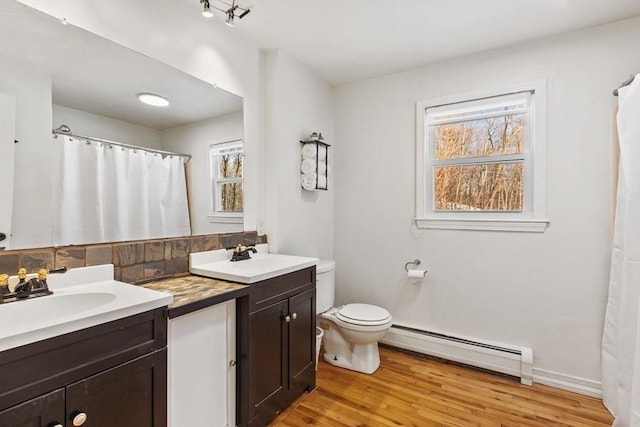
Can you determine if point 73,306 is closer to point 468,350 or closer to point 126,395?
point 126,395

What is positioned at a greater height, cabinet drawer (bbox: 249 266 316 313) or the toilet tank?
cabinet drawer (bbox: 249 266 316 313)

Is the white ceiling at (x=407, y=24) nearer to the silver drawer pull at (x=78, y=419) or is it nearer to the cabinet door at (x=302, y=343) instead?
the cabinet door at (x=302, y=343)

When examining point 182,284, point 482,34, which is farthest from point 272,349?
point 482,34

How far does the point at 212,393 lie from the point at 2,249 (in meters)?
1.05

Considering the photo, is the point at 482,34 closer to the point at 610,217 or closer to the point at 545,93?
the point at 545,93

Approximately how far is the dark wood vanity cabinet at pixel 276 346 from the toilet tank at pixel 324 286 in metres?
0.36

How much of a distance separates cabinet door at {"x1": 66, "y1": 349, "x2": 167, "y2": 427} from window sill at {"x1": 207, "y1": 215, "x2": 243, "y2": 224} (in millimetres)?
986

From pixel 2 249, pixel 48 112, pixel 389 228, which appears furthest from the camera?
pixel 389 228

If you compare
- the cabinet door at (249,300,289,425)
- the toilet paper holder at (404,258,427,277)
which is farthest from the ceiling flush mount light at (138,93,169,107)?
the toilet paper holder at (404,258,427,277)

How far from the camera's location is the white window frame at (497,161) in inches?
87.5

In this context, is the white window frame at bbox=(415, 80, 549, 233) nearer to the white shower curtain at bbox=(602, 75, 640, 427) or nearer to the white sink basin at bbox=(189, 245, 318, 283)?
the white shower curtain at bbox=(602, 75, 640, 427)

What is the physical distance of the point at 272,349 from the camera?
68.7 inches

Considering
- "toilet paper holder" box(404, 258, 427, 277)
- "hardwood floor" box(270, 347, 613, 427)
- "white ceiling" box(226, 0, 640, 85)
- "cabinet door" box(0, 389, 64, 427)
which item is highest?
"white ceiling" box(226, 0, 640, 85)

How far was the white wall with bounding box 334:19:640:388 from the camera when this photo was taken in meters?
2.07
